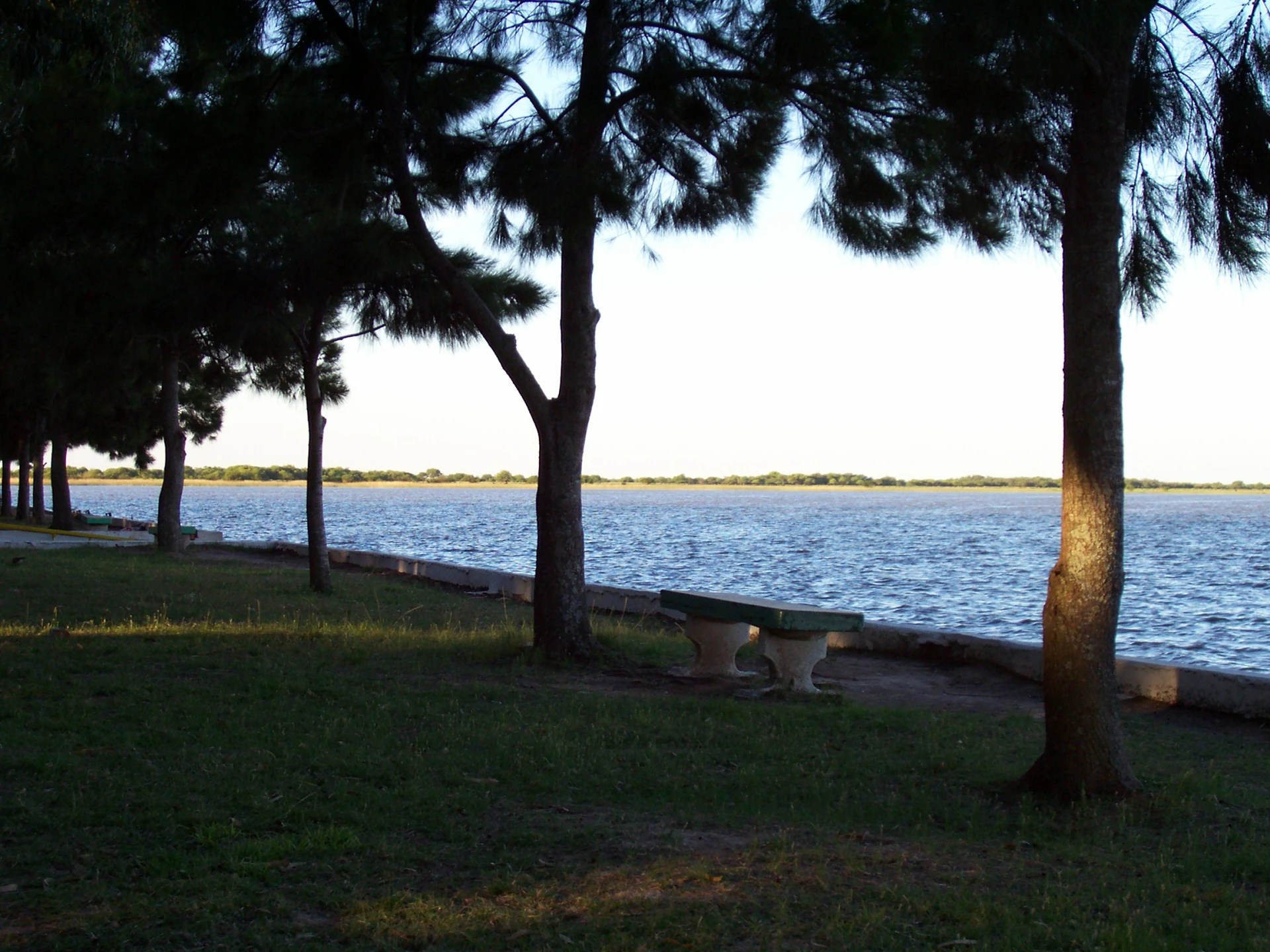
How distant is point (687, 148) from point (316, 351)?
5.75 metres

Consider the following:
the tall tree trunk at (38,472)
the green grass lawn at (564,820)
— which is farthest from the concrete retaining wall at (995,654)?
the tall tree trunk at (38,472)

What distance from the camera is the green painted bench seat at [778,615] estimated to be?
23.1ft

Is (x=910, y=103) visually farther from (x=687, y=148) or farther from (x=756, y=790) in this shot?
(x=756, y=790)

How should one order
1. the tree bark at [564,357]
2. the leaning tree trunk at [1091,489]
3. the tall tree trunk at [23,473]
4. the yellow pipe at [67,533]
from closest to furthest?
the leaning tree trunk at [1091,489], the tree bark at [564,357], the yellow pipe at [67,533], the tall tree trunk at [23,473]

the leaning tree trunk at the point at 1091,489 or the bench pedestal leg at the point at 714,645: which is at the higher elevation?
the leaning tree trunk at the point at 1091,489

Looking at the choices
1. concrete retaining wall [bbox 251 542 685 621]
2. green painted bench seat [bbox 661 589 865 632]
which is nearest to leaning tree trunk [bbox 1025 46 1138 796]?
green painted bench seat [bbox 661 589 865 632]

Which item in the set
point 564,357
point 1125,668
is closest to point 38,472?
point 564,357

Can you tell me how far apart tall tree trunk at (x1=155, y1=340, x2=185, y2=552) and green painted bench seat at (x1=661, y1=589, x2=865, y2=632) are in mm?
12491

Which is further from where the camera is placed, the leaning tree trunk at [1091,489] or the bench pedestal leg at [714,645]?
the bench pedestal leg at [714,645]

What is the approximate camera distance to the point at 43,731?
17.2ft

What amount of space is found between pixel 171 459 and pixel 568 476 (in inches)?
477

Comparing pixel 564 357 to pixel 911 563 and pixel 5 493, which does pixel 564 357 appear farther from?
pixel 5 493

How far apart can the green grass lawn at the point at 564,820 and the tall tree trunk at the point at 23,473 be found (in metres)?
27.4

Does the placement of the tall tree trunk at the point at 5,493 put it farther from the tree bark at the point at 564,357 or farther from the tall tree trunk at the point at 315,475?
the tree bark at the point at 564,357
